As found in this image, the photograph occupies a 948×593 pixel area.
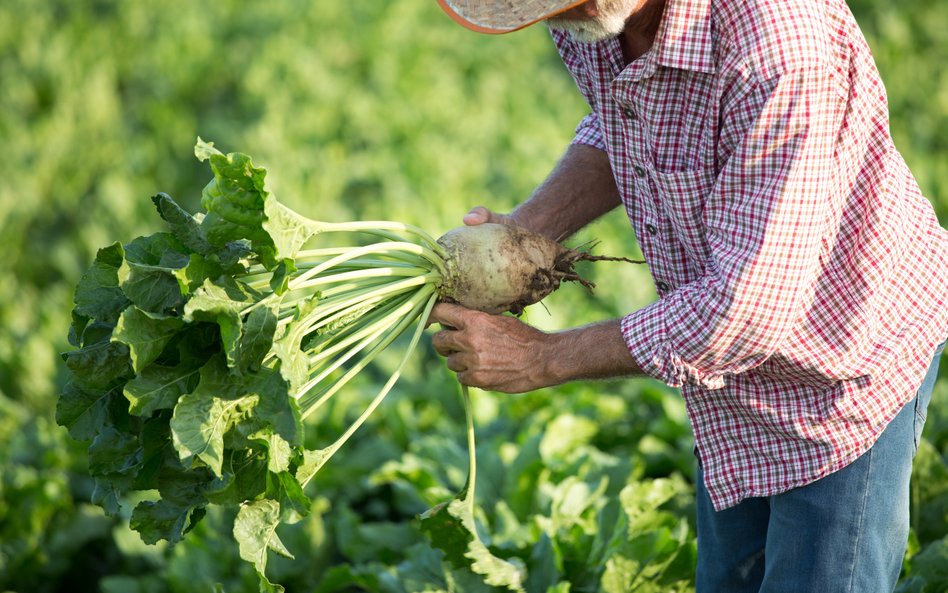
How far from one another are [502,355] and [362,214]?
4.45 metres

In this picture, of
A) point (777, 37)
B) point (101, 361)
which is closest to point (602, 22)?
point (777, 37)

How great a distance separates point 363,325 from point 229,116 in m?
6.22

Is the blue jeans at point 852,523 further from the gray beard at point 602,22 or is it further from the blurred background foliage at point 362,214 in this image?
the gray beard at point 602,22

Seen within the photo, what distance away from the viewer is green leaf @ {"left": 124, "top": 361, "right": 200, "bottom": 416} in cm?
242

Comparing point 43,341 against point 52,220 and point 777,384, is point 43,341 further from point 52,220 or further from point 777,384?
point 777,384

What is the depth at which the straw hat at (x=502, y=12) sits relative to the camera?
234cm

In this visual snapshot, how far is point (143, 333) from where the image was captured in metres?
2.39

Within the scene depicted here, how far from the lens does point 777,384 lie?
2510 millimetres

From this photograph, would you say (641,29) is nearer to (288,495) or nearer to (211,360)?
(211,360)

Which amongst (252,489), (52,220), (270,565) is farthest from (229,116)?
(252,489)

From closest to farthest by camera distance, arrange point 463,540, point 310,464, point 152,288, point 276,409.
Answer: point 276,409, point 152,288, point 310,464, point 463,540

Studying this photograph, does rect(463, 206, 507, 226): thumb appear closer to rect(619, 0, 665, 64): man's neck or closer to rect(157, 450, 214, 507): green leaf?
rect(619, 0, 665, 64): man's neck

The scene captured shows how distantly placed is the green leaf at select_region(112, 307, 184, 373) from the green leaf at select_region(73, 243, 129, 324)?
17 cm

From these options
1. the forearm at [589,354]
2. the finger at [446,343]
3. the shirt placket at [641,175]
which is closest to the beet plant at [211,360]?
the finger at [446,343]
